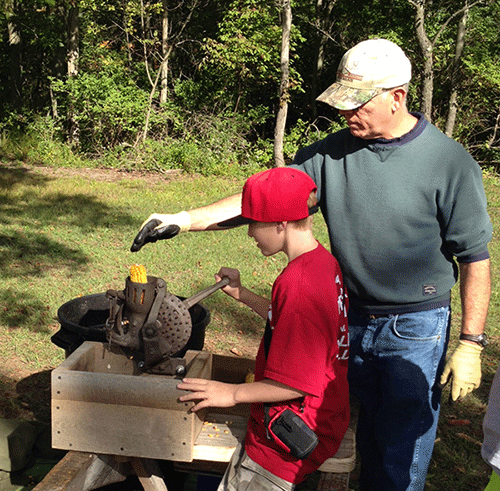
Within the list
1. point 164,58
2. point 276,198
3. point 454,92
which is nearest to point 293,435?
point 276,198

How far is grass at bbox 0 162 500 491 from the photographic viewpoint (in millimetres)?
4340

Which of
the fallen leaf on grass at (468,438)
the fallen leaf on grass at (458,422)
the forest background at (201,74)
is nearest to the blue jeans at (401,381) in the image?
the fallen leaf on grass at (468,438)

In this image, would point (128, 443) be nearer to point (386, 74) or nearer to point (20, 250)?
point (386, 74)

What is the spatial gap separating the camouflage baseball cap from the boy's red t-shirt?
2.07 feet

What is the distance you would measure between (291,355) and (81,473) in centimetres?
95

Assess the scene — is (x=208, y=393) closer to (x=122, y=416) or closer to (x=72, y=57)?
(x=122, y=416)

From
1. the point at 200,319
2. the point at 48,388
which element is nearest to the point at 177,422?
the point at 200,319

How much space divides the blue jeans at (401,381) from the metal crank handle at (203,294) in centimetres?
57

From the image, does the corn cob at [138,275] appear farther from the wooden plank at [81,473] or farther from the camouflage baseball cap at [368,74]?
the camouflage baseball cap at [368,74]

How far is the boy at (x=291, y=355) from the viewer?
6.89 ft

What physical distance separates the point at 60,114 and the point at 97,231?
8.57 meters

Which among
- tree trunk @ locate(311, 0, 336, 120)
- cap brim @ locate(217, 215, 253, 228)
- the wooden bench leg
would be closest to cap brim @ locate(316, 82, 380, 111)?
cap brim @ locate(217, 215, 253, 228)

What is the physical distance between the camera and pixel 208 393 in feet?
7.48

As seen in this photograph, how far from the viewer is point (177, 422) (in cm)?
238
